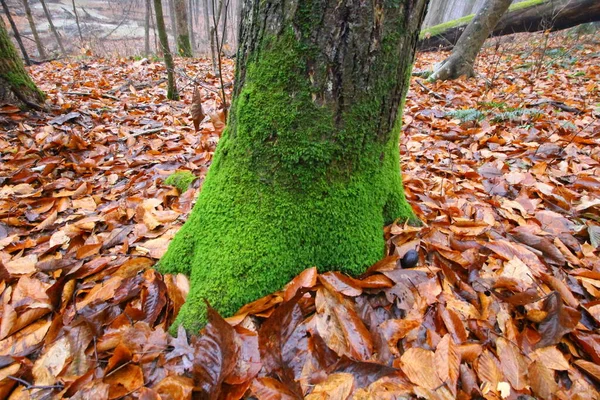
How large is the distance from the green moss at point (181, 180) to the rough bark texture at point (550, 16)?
7.60 m

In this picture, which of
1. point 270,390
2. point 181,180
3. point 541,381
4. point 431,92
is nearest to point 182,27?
point 431,92

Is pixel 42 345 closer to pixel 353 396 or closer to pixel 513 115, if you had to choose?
pixel 353 396

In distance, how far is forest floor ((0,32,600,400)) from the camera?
1.16 metres

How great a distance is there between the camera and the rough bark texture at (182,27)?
8906mm

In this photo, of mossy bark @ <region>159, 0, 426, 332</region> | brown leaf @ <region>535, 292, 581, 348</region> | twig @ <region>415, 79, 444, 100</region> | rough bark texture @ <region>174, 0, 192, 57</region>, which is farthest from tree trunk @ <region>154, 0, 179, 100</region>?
brown leaf @ <region>535, 292, 581, 348</region>

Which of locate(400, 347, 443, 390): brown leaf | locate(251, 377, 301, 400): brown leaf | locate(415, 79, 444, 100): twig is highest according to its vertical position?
locate(415, 79, 444, 100): twig

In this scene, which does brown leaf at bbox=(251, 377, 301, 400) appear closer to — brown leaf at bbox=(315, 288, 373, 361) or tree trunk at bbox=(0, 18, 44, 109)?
brown leaf at bbox=(315, 288, 373, 361)

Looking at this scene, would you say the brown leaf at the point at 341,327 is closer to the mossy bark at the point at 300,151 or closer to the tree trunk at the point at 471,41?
the mossy bark at the point at 300,151

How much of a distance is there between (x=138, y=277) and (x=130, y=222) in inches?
28.9

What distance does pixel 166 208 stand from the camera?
7.54 feet

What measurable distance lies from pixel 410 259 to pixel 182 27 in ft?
33.7

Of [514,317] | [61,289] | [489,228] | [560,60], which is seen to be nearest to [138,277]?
[61,289]

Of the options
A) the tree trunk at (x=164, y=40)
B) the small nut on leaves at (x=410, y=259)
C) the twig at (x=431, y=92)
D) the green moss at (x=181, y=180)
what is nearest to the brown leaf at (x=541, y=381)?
the small nut on leaves at (x=410, y=259)

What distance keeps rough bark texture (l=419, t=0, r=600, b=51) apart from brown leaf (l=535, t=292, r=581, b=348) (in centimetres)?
785
